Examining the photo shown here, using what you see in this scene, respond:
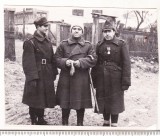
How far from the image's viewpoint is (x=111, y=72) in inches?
40.9

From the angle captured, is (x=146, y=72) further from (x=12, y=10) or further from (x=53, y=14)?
(x=12, y=10)

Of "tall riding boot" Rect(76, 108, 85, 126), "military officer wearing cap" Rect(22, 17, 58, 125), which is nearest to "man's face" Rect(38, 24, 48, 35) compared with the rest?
"military officer wearing cap" Rect(22, 17, 58, 125)

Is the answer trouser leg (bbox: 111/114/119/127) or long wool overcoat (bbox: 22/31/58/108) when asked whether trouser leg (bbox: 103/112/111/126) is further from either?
long wool overcoat (bbox: 22/31/58/108)

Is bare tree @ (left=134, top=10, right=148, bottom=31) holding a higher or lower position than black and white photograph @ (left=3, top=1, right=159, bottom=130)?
higher

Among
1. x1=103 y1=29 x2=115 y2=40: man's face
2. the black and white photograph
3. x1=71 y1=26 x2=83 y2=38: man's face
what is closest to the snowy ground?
the black and white photograph

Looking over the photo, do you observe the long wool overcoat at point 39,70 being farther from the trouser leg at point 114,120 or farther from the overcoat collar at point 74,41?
the trouser leg at point 114,120

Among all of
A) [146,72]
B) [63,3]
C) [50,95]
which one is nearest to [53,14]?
[63,3]

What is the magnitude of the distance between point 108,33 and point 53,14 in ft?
0.72

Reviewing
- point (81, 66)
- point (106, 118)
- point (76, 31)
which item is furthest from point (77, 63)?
point (106, 118)

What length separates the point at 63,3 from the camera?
1.07 metres

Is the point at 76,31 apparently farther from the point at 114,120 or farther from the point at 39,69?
the point at 114,120

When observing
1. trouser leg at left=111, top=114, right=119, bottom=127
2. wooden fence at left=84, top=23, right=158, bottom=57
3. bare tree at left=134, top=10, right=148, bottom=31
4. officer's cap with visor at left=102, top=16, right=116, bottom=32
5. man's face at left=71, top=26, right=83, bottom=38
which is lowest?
trouser leg at left=111, top=114, right=119, bottom=127

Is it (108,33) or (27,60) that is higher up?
(108,33)

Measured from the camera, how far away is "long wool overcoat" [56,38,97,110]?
1028 mm
